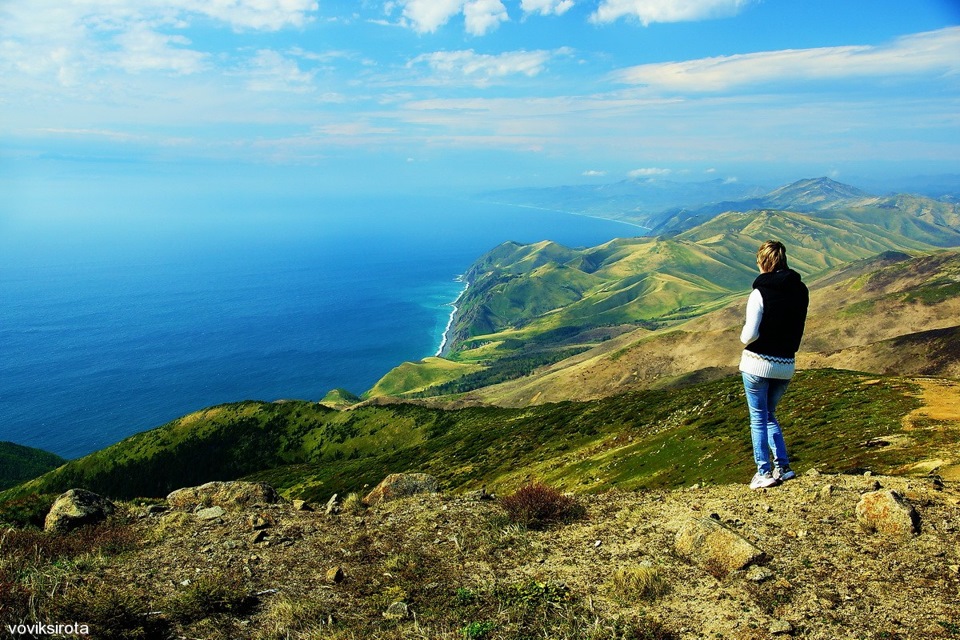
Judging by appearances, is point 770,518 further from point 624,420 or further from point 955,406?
point 624,420

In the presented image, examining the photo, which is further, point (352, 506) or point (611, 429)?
point (611, 429)

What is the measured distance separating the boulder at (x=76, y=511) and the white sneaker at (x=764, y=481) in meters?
22.5

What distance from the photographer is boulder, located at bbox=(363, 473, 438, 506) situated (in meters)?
20.7

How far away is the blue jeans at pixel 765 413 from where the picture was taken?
12484 mm

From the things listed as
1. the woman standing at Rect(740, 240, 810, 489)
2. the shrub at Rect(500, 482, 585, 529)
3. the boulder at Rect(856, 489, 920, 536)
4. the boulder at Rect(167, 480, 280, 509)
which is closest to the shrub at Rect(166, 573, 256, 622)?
the shrub at Rect(500, 482, 585, 529)

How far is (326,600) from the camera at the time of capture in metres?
11.4

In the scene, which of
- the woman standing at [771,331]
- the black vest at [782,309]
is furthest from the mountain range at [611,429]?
the black vest at [782,309]

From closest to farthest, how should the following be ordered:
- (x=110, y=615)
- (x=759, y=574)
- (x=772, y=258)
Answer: (x=110, y=615)
(x=759, y=574)
(x=772, y=258)

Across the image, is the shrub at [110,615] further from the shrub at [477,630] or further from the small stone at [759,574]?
the small stone at [759,574]

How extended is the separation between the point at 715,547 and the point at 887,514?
3825mm

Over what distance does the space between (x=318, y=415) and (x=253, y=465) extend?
67.0ft

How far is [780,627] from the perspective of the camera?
348 inches

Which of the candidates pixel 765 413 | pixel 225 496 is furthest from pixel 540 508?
pixel 225 496

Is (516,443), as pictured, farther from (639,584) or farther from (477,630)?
(477,630)
